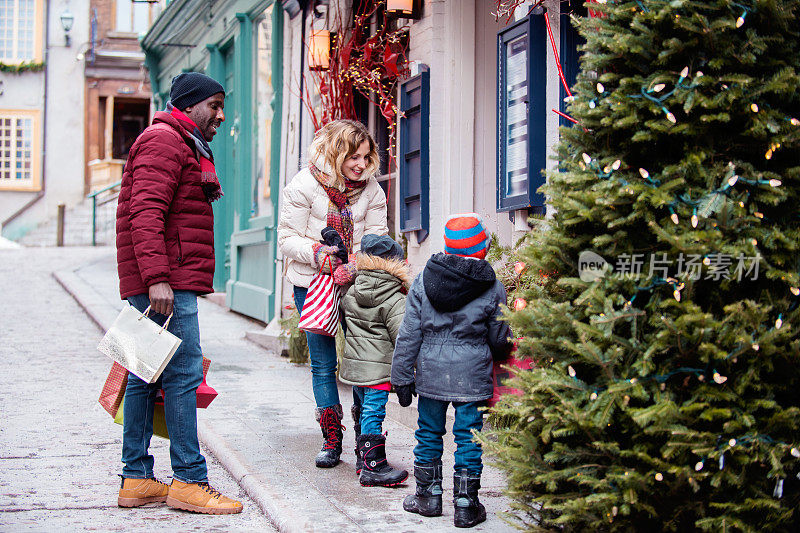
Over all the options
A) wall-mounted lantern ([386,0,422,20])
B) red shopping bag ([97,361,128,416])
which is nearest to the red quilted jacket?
red shopping bag ([97,361,128,416])

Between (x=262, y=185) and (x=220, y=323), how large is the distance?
1813 mm

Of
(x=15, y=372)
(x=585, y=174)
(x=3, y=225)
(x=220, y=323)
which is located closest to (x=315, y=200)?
(x=585, y=174)

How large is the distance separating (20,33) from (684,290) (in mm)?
30600

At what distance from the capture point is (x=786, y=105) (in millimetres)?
2904

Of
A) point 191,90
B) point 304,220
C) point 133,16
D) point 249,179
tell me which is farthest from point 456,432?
point 133,16

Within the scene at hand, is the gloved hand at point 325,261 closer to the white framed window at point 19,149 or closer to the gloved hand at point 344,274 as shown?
the gloved hand at point 344,274

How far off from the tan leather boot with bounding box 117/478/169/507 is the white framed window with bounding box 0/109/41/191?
89.7 ft

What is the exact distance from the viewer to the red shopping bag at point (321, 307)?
4.56 m

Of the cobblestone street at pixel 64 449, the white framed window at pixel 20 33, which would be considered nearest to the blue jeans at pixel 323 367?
the cobblestone street at pixel 64 449

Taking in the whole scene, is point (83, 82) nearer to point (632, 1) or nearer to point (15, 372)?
point (15, 372)

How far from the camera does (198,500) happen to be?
13.4 feet

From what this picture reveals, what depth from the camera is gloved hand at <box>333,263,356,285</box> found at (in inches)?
177

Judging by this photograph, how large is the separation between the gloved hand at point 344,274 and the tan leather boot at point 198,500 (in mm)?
1148

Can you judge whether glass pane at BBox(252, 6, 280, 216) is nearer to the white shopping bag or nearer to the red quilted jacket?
the red quilted jacket
